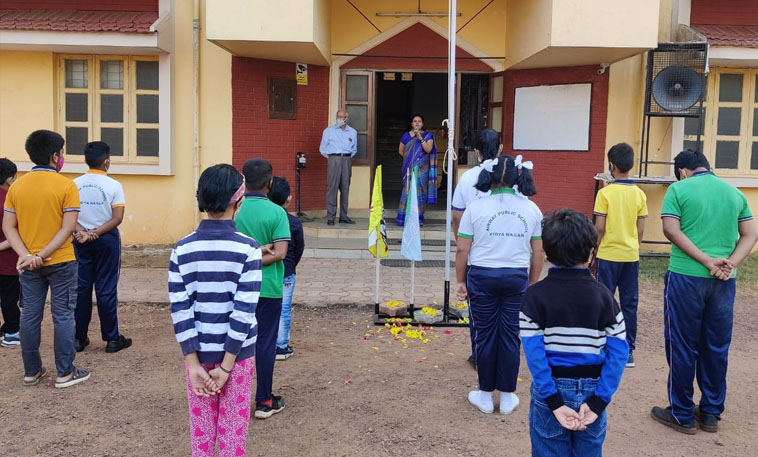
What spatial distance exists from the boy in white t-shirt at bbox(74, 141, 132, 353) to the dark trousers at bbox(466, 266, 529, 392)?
2.88 m

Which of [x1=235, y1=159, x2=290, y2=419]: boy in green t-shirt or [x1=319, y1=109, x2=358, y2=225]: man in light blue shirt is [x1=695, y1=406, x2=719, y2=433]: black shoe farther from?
[x1=319, y1=109, x2=358, y2=225]: man in light blue shirt

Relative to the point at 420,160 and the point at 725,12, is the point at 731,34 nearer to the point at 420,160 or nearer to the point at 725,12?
A: the point at 725,12

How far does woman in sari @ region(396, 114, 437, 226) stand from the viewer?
10.1m

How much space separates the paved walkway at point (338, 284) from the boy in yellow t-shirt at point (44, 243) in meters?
2.35

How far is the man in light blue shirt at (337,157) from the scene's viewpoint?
1036 centimetres

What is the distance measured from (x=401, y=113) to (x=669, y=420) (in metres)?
13.5

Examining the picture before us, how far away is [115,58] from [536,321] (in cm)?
925

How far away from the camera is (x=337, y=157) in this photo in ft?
34.0

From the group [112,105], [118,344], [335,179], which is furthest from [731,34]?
[112,105]

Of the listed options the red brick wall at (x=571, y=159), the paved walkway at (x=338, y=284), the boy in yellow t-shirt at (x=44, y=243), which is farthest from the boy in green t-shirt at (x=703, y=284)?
the red brick wall at (x=571, y=159)

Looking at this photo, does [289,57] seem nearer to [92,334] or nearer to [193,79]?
[193,79]

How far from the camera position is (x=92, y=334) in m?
5.93

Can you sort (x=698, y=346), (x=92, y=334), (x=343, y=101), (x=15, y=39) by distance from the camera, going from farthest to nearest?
(x=343, y=101) < (x=15, y=39) < (x=92, y=334) < (x=698, y=346)

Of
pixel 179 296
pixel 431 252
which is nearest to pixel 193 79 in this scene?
pixel 431 252
